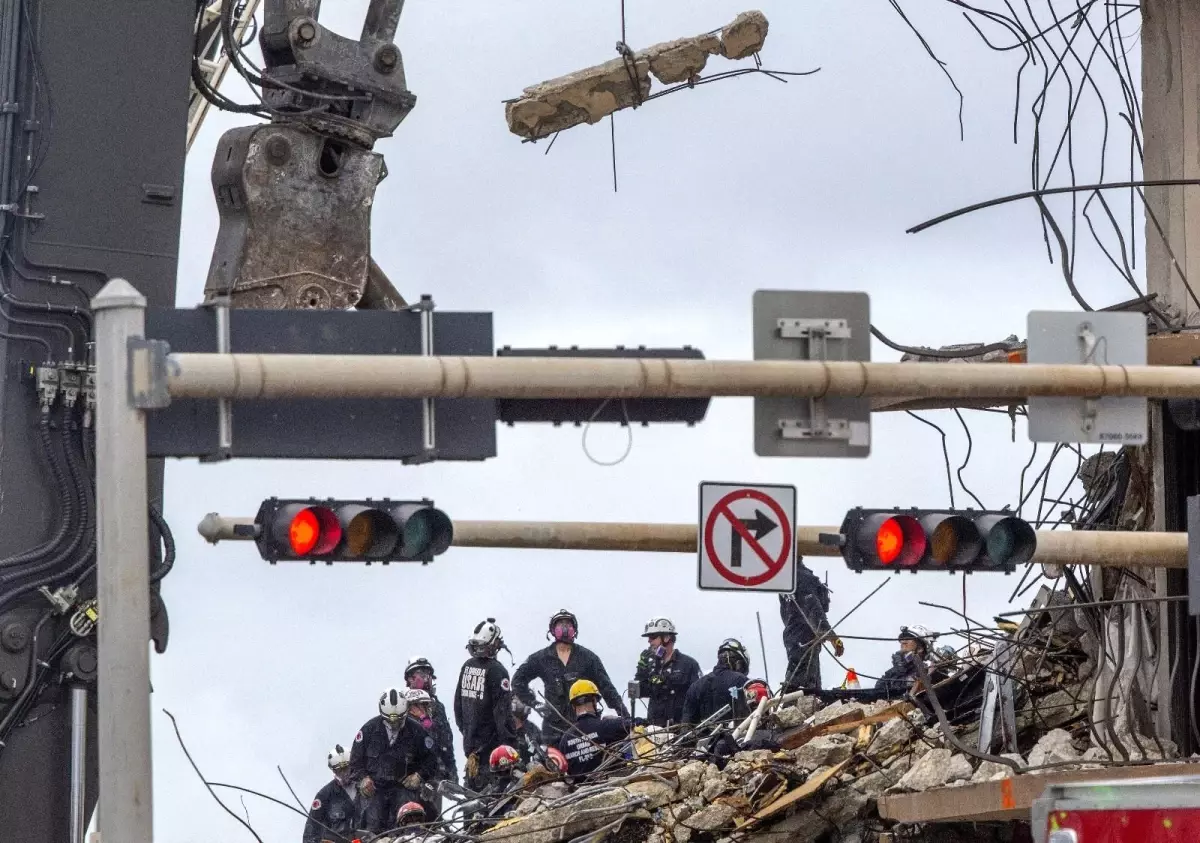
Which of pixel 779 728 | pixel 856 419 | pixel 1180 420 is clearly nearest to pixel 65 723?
pixel 779 728

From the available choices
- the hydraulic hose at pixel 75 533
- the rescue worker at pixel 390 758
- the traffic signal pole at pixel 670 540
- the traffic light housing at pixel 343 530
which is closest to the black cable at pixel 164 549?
the hydraulic hose at pixel 75 533

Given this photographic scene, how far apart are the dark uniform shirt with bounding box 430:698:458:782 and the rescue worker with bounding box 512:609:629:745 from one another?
138cm

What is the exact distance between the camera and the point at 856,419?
332 inches

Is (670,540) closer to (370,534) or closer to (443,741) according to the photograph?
(370,534)

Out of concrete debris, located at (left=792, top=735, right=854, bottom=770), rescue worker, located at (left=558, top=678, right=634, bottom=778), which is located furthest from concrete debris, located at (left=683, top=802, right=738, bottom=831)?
rescue worker, located at (left=558, top=678, right=634, bottom=778)

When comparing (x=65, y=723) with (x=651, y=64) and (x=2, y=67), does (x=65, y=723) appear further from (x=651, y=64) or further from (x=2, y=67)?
(x=651, y=64)

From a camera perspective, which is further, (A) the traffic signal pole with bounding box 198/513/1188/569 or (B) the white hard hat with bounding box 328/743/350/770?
(B) the white hard hat with bounding box 328/743/350/770

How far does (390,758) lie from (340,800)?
1728 millimetres

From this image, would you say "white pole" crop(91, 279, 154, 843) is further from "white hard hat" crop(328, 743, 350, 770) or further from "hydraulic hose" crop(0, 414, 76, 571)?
"white hard hat" crop(328, 743, 350, 770)

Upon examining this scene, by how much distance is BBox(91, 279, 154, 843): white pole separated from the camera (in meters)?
7.14

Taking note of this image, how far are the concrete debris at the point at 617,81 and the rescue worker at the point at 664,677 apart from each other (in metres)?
6.17

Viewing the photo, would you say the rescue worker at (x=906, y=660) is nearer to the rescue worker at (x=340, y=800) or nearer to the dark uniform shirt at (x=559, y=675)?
the dark uniform shirt at (x=559, y=675)

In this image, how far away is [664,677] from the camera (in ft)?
62.0

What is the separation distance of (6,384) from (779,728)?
622 cm
